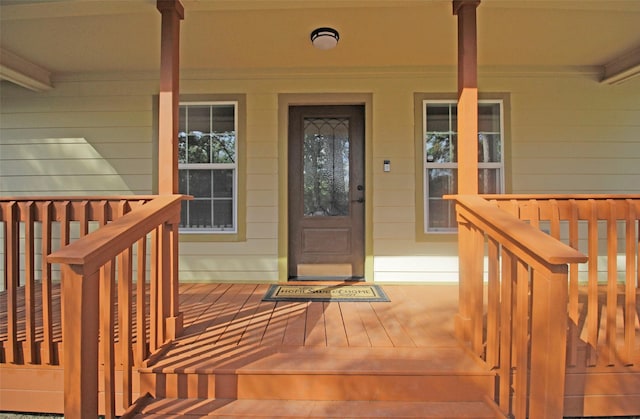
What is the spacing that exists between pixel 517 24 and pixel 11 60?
4625 millimetres

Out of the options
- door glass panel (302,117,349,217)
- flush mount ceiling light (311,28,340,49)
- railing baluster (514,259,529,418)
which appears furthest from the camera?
door glass panel (302,117,349,217)

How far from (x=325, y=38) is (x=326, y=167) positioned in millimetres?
1332

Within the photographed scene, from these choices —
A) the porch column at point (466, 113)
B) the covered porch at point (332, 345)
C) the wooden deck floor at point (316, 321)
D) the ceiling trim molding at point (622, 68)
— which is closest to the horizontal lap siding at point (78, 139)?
the wooden deck floor at point (316, 321)

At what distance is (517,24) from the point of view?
112 inches

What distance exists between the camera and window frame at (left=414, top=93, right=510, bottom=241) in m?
3.74

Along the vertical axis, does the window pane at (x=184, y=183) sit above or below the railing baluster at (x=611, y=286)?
above

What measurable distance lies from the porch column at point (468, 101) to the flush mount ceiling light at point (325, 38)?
3.36ft

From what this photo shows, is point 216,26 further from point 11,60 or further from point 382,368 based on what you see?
point 382,368

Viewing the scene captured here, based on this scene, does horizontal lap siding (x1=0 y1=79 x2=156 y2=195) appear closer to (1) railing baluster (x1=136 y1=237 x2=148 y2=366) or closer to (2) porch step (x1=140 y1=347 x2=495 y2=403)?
(1) railing baluster (x1=136 y1=237 x2=148 y2=366)

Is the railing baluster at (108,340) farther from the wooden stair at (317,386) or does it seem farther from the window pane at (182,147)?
the window pane at (182,147)

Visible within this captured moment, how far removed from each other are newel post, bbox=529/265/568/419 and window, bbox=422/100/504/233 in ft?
7.67

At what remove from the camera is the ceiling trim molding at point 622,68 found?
3350 mm

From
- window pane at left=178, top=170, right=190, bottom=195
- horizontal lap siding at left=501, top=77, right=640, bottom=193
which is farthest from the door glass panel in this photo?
horizontal lap siding at left=501, top=77, right=640, bottom=193

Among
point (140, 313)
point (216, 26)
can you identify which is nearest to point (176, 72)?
point (216, 26)
